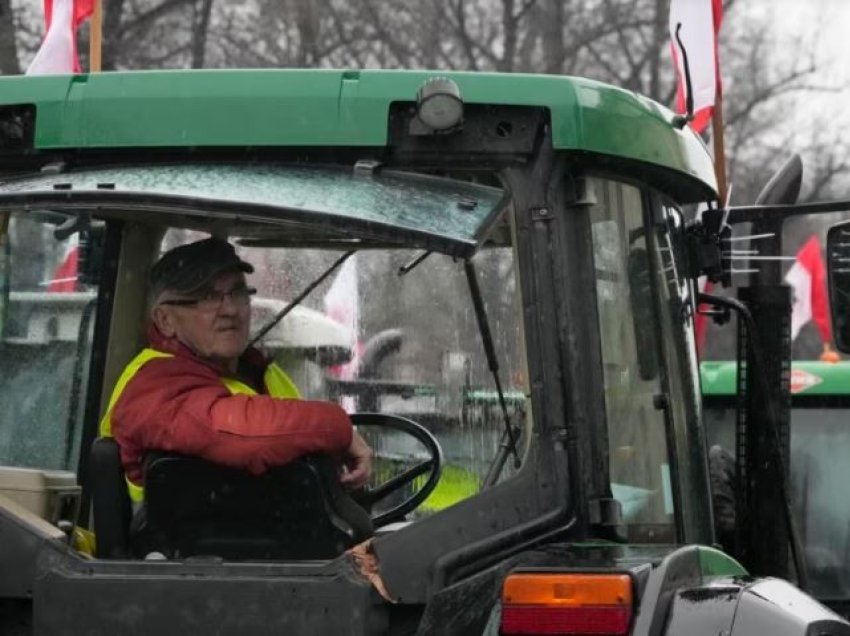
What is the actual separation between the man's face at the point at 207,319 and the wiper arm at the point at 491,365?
63cm

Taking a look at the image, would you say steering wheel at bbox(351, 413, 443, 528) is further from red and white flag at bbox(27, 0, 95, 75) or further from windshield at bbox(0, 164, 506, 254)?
red and white flag at bbox(27, 0, 95, 75)

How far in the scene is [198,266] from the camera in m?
4.09

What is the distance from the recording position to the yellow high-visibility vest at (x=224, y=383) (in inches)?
152

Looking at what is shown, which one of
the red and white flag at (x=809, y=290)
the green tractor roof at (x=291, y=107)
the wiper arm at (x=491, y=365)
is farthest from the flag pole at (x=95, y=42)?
the red and white flag at (x=809, y=290)

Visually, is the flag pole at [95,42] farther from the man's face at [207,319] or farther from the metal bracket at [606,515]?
the metal bracket at [606,515]

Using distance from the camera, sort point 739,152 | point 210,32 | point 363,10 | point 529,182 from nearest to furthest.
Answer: point 529,182
point 210,32
point 363,10
point 739,152

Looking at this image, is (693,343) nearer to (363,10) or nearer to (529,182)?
(529,182)

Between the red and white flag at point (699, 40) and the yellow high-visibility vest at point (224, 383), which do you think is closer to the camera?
the yellow high-visibility vest at point (224, 383)

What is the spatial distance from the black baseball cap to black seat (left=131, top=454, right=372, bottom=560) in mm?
632

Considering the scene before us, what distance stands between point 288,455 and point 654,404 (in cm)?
93

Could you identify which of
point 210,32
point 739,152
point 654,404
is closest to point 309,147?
point 654,404

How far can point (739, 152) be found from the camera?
27.9 meters

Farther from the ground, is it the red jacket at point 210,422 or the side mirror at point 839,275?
the side mirror at point 839,275

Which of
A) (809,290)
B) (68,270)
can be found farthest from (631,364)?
(809,290)
